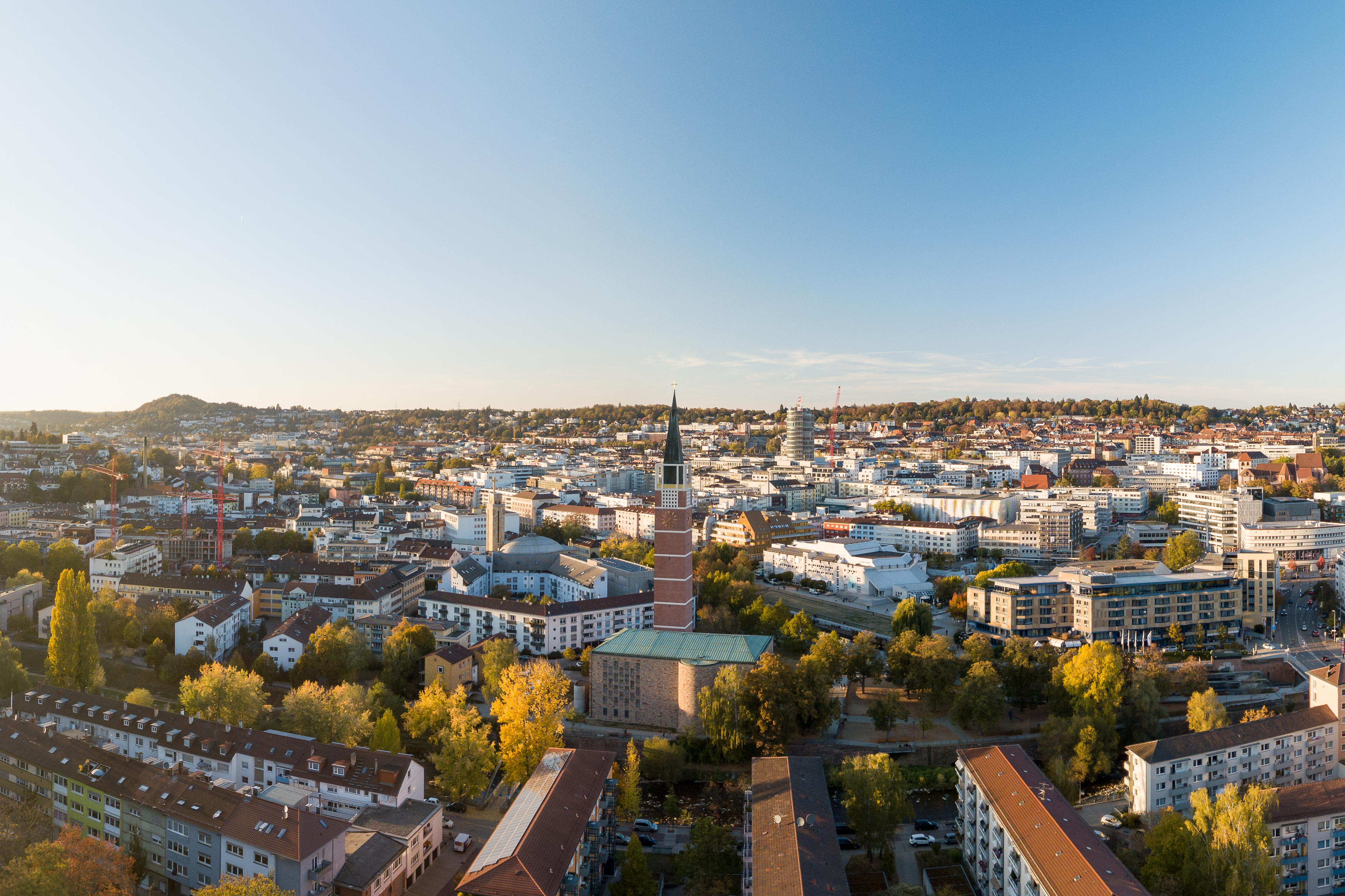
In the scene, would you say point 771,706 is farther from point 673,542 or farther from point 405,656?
point 405,656

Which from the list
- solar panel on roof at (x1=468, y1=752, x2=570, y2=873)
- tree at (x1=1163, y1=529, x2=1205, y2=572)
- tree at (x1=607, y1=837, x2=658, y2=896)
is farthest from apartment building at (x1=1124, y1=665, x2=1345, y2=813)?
tree at (x1=1163, y1=529, x2=1205, y2=572)

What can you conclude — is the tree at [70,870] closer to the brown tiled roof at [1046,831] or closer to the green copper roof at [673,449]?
the brown tiled roof at [1046,831]

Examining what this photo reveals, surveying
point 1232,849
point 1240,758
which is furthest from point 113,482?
point 1232,849

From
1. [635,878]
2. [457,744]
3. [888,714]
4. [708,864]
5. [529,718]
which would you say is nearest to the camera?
[635,878]

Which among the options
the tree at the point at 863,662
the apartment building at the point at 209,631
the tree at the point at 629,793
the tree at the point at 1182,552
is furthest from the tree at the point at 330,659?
the tree at the point at 1182,552

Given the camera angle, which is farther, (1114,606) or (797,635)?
(1114,606)
